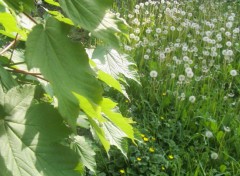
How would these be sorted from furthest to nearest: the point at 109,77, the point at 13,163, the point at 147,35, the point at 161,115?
the point at 147,35
the point at 161,115
the point at 109,77
the point at 13,163

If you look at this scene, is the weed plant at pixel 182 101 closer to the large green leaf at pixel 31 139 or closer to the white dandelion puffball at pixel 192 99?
the white dandelion puffball at pixel 192 99

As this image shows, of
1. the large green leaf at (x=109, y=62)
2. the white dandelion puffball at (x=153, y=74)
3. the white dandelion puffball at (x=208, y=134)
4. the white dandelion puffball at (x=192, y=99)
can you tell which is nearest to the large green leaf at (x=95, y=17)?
the large green leaf at (x=109, y=62)

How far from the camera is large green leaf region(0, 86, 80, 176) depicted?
2.43 ft

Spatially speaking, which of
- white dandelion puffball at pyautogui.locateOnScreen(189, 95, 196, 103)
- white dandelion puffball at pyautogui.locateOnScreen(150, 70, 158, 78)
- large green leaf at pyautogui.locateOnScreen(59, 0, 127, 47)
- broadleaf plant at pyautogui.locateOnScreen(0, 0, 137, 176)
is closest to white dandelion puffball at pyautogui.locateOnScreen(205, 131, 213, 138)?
white dandelion puffball at pyautogui.locateOnScreen(189, 95, 196, 103)

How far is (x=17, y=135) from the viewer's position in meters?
0.77

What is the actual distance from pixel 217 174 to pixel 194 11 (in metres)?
2.74

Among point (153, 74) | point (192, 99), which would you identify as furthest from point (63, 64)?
point (153, 74)

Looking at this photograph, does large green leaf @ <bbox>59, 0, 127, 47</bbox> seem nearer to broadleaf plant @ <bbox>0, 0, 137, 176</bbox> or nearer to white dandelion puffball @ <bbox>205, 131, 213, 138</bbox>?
broadleaf plant @ <bbox>0, 0, 137, 176</bbox>

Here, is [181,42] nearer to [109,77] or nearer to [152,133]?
[152,133]

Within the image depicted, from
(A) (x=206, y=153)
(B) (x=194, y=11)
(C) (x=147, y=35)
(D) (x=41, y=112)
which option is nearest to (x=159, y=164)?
(A) (x=206, y=153)

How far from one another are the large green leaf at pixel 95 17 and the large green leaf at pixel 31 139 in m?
0.17

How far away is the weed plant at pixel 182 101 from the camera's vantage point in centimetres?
271

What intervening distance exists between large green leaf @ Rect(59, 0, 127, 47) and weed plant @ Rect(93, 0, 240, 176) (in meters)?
1.88

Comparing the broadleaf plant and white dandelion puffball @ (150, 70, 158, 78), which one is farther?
white dandelion puffball @ (150, 70, 158, 78)
